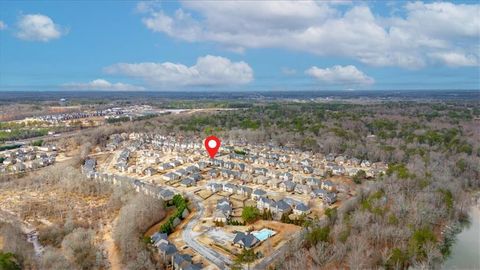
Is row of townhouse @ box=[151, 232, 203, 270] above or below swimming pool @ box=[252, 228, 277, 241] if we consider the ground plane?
above

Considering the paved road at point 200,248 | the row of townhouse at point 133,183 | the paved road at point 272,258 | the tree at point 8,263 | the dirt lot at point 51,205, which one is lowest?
the dirt lot at point 51,205

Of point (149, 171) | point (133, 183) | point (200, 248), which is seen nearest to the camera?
point (200, 248)

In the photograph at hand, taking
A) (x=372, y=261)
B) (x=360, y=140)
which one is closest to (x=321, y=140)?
(x=360, y=140)

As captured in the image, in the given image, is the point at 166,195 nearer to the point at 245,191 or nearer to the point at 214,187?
the point at 214,187

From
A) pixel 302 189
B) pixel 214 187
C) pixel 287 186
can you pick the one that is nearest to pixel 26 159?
pixel 214 187

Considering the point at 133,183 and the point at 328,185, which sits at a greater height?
the point at 133,183

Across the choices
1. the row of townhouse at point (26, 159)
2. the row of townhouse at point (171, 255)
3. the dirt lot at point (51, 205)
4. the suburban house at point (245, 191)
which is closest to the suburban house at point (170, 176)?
the dirt lot at point (51, 205)

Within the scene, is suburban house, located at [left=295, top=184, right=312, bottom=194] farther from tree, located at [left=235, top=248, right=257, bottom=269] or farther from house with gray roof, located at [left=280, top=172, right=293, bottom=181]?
tree, located at [left=235, top=248, right=257, bottom=269]

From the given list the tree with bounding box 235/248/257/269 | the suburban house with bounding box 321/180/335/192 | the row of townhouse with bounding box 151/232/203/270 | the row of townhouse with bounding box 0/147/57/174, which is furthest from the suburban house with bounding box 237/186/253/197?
the row of townhouse with bounding box 0/147/57/174

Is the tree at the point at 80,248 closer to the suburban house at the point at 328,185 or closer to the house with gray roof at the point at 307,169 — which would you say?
the suburban house at the point at 328,185
